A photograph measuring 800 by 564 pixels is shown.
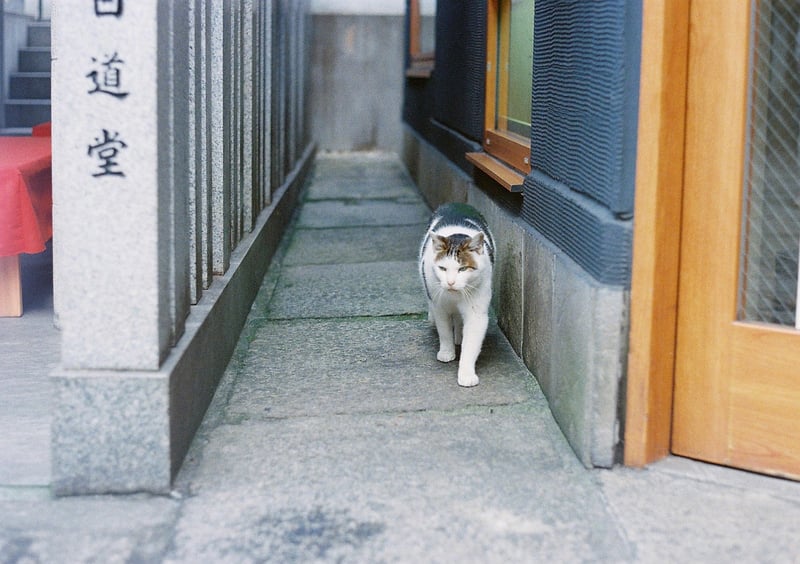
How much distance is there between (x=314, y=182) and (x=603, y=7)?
25.2 feet

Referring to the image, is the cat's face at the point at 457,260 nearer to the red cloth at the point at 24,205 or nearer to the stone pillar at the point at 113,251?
the stone pillar at the point at 113,251

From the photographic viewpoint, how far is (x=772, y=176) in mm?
2818

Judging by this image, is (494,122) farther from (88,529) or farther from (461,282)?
(88,529)

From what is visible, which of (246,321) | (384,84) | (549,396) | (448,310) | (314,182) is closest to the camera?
(549,396)

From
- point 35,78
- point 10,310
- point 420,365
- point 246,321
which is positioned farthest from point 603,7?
point 35,78

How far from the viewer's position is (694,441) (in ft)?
9.79

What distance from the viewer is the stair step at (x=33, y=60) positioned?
28.2 ft

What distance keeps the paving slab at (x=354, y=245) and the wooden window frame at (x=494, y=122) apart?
122cm

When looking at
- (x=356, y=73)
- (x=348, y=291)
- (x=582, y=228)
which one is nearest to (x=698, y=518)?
(x=582, y=228)

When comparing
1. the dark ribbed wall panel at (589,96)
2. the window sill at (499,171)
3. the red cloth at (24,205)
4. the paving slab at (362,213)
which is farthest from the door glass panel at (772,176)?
the paving slab at (362,213)

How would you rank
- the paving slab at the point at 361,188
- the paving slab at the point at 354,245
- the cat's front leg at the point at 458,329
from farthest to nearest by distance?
the paving slab at the point at 361,188 < the paving slab at the point at 354,245 < the cat's front leg at the point at 458,329

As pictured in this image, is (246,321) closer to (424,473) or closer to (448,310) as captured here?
(448,310)

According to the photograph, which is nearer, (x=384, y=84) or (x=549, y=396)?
(x=549, y=396)

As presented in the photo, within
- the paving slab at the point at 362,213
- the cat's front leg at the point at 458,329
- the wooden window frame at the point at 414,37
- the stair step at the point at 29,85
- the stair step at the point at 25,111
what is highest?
the wooden window frame at the point at 414,37
